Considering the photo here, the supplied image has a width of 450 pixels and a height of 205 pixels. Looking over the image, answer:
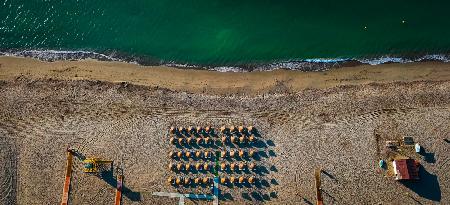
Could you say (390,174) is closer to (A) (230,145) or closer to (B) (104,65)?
(A) (230,145)

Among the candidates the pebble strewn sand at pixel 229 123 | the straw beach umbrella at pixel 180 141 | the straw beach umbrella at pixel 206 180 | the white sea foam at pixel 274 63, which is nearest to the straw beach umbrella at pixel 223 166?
the straw beach umbrella at pixel 206 180

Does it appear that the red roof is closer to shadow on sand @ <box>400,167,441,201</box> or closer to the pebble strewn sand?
shadow on sand @ <box>400,167,441,201</box>

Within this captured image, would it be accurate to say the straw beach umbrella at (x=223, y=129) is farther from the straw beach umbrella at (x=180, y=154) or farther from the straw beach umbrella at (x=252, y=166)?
the straw beach umbrella at (x=180, y=154)

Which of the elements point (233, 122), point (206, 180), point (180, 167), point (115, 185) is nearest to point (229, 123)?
point (233, 122)

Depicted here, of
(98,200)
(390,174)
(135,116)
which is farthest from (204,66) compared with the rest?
(390,174)

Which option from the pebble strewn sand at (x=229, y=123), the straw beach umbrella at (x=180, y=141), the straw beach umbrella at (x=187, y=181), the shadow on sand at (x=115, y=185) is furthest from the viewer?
the straw beach umbrella at (x=180, y=141)
